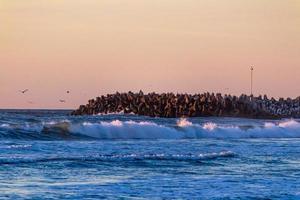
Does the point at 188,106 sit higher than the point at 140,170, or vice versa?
the point at 188,106

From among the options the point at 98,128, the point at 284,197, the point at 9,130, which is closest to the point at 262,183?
the point at 284,197

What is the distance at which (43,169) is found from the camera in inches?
666

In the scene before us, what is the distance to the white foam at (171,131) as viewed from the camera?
31.5 meters

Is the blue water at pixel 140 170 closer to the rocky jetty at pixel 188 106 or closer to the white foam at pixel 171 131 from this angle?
the white foam at pixel 171 131

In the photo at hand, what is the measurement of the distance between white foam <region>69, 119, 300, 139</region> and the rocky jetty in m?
16.9

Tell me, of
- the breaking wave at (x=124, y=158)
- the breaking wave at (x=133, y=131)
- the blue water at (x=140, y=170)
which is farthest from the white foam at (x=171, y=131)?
the breaking wave at (x=124, y=158)

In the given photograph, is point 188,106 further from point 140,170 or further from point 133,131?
point 140,170

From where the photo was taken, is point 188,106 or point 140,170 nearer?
point 140,170

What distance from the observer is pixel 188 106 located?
5631 centimetres

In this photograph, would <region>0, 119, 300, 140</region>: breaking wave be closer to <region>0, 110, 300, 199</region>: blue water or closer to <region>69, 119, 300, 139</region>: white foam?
<region>69, 119, 300, 139</region>: white foam

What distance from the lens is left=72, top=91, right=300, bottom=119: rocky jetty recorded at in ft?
185

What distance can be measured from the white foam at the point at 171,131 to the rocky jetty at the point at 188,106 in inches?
664

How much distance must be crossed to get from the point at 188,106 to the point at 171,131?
74.0ft

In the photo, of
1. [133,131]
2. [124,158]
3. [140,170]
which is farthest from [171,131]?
[140,170]
